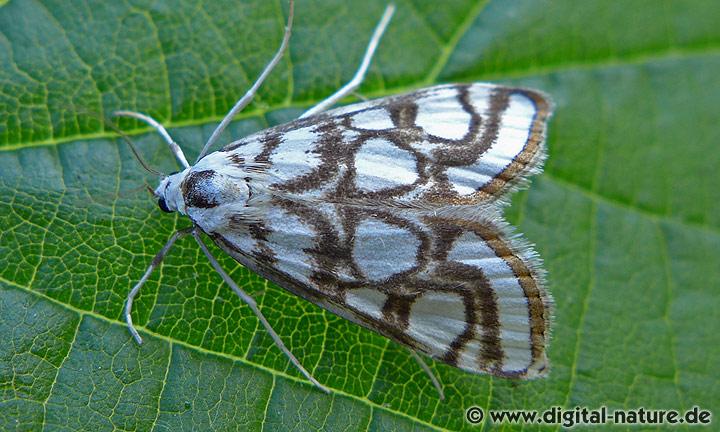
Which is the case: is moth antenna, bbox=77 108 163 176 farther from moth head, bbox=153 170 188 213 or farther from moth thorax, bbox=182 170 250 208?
moth thorax, bbox=182 170 250 208

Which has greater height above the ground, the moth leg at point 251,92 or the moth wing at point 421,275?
the moth leg at point 251,92

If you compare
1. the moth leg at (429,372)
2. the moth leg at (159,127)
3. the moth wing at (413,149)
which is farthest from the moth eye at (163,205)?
the moth leg at (429,372)

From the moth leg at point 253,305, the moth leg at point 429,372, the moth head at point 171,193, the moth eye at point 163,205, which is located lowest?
the moth leg at point 429,372

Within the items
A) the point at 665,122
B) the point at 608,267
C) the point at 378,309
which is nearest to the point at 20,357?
the point at 378,309

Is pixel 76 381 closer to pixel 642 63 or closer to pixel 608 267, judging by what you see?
pixel 608 267

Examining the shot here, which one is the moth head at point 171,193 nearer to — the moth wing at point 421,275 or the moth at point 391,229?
the moth at point 391,229

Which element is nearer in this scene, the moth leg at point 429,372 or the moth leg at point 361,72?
the moth leg at point 429,372

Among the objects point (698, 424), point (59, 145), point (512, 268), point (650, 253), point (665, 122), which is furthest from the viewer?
point (665, 122)
